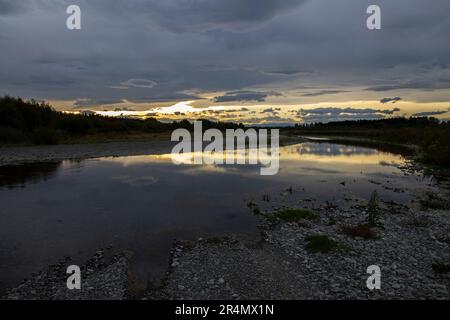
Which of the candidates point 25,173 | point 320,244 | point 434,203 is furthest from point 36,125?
point 434,203

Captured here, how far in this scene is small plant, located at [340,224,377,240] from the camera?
538 inches

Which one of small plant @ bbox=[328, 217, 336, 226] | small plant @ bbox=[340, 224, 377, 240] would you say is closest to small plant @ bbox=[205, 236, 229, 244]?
small plant @ bbox=[328, 217, 336, 226]

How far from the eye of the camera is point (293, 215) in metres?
17.0

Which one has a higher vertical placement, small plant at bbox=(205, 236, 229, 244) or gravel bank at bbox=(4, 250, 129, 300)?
small plant at bbox=(205, 236, 229, 244)

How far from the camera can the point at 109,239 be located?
46.0ft

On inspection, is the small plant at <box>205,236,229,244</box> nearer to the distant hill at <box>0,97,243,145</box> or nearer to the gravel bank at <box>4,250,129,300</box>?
the gravel bank at <box>4,250,129,300</box>

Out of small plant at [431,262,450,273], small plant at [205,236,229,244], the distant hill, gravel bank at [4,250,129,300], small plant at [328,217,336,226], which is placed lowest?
gravel bank at [4,250,129,300]

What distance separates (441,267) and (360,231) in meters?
3.86

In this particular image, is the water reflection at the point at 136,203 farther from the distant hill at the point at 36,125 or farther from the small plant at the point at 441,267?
the distant hill at the point at 36,125

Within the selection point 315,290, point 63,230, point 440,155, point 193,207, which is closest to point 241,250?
point 315,290

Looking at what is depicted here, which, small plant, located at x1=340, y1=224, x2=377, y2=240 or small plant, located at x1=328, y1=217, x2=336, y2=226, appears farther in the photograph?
small plant, located at x1=328, y1=217, x2=336, y2=226

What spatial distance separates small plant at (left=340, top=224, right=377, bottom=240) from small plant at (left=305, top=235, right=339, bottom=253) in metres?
1.59

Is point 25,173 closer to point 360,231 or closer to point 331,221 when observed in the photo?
point 331,221
